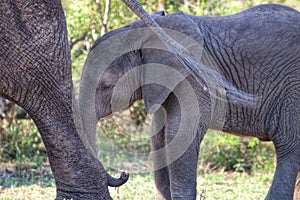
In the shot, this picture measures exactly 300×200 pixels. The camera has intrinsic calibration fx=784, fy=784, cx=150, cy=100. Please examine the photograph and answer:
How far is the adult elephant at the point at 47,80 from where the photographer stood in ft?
13.7

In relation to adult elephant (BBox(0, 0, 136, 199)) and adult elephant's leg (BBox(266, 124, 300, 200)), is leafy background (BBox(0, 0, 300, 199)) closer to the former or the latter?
adult elephant's leg (BBox(266, 124, 300, 200))

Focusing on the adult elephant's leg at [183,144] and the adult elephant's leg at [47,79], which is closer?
the adult elephant's leg at [47,79]

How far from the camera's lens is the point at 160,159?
5.41 m

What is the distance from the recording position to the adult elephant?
13.7 feet

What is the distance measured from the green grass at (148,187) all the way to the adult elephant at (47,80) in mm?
1606

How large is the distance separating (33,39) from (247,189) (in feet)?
10.4

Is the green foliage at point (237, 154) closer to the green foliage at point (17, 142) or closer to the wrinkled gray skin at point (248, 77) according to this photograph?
the green foliage at point (17, 142)

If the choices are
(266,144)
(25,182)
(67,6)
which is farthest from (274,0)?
(25,182)

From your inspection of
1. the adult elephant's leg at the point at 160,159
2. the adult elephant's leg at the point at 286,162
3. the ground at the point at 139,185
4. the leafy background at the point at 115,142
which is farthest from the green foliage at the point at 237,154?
the adult elephant's leg at the point at 286,162

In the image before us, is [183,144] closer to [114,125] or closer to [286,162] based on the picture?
[286,162]

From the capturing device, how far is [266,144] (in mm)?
8078


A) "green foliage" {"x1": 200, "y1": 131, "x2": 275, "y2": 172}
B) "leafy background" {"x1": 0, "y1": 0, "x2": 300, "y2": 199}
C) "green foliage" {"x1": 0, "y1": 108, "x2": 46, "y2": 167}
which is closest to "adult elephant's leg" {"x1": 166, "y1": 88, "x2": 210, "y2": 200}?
"leafy background" {"x1": 0, "y1": 0, "x2": 300, "y2": 199}

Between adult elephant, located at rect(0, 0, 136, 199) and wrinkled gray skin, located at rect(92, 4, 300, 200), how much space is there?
2.61 ft

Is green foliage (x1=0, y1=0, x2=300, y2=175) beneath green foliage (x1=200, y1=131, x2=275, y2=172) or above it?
above
